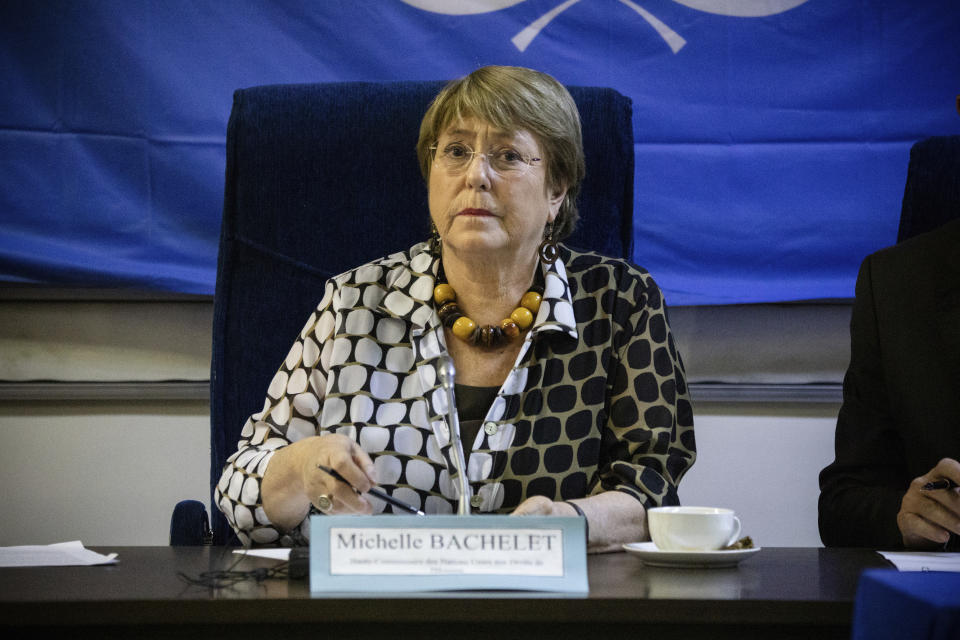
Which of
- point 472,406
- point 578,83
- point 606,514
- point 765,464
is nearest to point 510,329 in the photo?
point 472,406

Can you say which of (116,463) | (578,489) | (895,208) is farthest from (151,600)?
(895,208)

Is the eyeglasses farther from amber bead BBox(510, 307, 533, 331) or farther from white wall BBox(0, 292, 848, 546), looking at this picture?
white wall BBox(0, 292, 848, 546)

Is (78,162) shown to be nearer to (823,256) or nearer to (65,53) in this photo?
(65,53)

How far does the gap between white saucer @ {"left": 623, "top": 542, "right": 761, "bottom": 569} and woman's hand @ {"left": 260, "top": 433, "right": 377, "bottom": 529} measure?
30 cm

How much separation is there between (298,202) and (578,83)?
2.26 feet

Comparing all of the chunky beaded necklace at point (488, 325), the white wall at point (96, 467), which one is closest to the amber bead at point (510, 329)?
the chunky beaded necklace at point (488, 325)

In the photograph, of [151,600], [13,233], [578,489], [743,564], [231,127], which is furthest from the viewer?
[13,233]

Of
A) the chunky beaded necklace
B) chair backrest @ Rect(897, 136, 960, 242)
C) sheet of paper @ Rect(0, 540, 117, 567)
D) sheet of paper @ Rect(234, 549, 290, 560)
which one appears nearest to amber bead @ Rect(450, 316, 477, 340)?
the chunky beaded necklace

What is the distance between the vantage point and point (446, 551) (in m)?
0.89

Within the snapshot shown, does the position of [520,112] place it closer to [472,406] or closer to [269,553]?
[472,406]

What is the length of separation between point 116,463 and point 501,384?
38.5 inches

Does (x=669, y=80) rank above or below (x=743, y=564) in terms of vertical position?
above

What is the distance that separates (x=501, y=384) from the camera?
1.48 m

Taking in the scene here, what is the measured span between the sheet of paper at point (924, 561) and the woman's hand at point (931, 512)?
0.08 metres
